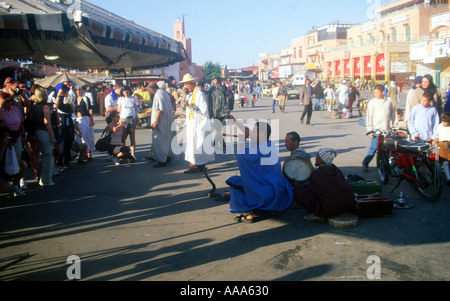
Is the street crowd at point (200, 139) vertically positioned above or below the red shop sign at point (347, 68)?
below

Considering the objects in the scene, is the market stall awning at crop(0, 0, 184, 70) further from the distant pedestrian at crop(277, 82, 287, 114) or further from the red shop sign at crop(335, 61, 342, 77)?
the red shop sign at crop(335, 61, 342, 77)

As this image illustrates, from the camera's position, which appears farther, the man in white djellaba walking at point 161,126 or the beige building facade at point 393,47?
the beige building facade at point 393,47

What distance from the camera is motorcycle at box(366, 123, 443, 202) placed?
574 cm

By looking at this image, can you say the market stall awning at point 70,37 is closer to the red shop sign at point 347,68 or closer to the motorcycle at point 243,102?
the motorcycle at point 243,102

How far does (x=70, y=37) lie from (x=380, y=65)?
2016 inches

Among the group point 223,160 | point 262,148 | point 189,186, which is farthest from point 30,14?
point 223,160

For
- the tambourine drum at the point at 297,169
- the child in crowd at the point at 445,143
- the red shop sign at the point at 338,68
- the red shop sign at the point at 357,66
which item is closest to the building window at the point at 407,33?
the red shop sign at the point at 357,66

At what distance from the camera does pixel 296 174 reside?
5.88 metres

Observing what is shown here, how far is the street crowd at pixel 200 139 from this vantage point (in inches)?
205

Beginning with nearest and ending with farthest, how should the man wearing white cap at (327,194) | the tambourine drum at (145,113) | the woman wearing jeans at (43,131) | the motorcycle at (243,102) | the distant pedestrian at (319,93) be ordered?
the man wearing white cap at (327,194)
the woman wearing jeans at (43,131)
the tambourine drum at (145,113)
the distant pedestrian at (319,93)
the motorcycle at (243,102)

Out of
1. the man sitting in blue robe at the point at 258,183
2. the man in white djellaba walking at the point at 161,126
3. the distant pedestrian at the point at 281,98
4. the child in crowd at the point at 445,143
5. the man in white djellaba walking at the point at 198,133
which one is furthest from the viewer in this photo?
the distant pedestrian at the point at 281,98

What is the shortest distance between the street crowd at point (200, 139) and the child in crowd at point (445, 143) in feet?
0.05
